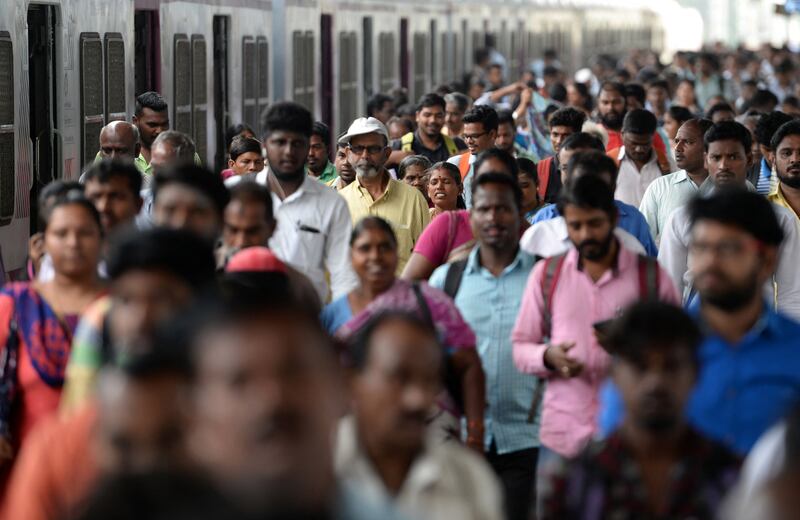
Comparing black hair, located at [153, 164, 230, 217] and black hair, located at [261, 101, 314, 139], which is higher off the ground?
black hair, located at [261, 101, 314, 139]

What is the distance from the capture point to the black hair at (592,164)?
21.4 ft

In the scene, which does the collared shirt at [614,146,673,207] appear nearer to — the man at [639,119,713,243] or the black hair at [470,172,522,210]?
the man at [639,119,713,243]

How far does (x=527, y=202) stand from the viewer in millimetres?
8352

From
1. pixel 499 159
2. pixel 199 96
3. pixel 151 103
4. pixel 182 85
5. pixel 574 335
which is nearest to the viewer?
pixel 574 335

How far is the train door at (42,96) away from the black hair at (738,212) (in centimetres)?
586

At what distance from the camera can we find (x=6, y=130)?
893cm

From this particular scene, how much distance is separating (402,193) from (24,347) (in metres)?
3.55

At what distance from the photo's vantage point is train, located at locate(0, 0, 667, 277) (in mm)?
9195

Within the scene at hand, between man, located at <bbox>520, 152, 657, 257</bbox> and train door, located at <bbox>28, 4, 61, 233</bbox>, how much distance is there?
142 inches

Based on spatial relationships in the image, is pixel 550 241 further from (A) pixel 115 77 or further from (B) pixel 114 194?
(A) pixel 115 77

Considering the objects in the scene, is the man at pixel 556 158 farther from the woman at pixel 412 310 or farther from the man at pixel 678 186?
the woman at pixel 412 310

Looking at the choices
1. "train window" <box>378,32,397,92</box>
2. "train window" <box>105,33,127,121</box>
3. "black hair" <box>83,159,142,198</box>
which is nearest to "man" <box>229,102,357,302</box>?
"black hair" <box>83,159,142,198</box>

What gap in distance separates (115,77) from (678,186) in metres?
4.28

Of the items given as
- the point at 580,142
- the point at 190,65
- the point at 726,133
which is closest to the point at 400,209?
the point at 580,142
